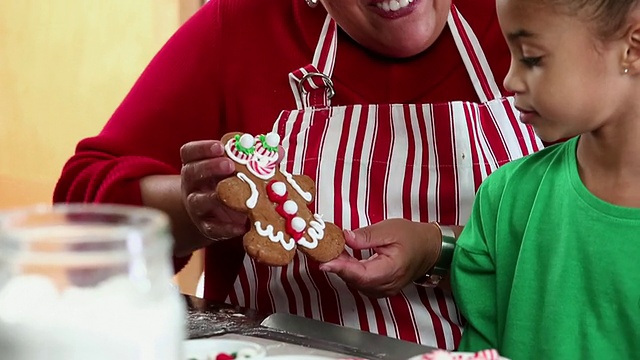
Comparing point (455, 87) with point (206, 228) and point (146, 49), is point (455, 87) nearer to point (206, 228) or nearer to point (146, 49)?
point (206, 228)

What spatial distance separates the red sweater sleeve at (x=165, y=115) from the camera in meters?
1.31

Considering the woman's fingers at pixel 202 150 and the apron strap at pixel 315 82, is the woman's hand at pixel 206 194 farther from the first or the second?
the apron strap at pixel 315 82

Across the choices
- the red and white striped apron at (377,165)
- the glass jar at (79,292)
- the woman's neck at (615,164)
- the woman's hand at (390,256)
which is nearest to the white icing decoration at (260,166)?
the woman's hand at (390,256)

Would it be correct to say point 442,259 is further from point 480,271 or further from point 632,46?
point 632,46

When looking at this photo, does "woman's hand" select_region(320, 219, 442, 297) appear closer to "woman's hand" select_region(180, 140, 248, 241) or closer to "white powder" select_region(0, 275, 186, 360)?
"woman's hand" select_region(180, 140, 248, 241)

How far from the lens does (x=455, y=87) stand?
128cm

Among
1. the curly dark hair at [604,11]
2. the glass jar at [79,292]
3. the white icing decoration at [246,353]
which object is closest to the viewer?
the glass jar at [79,292]

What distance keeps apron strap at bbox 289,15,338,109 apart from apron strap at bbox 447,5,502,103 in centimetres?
18

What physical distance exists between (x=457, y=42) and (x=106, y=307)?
91 cm

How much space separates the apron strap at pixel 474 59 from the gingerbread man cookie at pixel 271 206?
40 cm

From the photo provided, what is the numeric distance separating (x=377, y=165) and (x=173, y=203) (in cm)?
30

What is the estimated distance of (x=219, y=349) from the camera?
2.45 feet

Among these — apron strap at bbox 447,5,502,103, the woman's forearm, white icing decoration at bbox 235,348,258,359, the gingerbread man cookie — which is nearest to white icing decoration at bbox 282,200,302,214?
the gingerbread man cookie

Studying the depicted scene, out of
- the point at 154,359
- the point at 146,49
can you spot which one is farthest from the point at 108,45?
the point at 154,359
